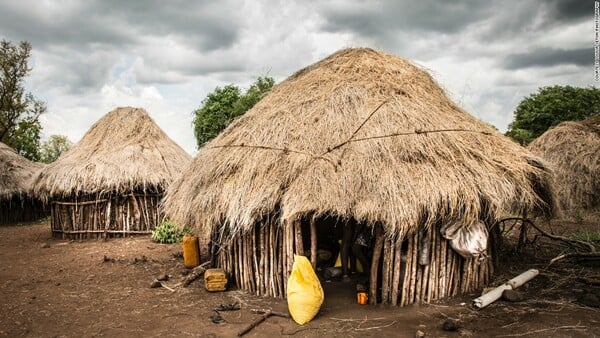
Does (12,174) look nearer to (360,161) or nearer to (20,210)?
(20,210)

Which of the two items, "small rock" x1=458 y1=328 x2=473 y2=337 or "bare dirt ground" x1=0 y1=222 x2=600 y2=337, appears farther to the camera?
"bare dirt ground" x1=0 y1=222 x2=600 y2=337

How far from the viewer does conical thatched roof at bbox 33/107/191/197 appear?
39.2 ft

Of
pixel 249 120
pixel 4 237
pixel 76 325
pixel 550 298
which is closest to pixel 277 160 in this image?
pixel 249 120

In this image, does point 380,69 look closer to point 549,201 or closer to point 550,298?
point 549,201

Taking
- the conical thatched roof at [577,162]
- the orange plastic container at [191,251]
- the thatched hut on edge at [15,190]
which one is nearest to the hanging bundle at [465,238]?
the orange plastic container at [191,251]

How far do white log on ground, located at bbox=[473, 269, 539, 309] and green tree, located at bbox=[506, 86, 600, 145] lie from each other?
66.3 ft

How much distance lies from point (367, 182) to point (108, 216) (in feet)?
29.6

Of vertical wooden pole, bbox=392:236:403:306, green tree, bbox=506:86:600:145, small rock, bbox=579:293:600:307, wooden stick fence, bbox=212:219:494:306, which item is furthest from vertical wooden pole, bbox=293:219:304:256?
green tree, bbox=506:86:600:145

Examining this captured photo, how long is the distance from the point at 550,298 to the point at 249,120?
5448 millimetres

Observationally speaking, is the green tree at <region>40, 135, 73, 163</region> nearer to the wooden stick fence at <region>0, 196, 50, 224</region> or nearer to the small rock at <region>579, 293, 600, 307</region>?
the wooden stick fence at <region>0, 196, 50, 224</region>

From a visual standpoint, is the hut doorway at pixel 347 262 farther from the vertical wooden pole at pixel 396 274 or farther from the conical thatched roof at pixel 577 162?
the conical thatched roof at pixel 577 162

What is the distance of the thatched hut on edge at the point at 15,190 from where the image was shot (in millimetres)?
15828

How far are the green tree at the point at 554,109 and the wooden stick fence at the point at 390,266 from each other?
2089 centimetres

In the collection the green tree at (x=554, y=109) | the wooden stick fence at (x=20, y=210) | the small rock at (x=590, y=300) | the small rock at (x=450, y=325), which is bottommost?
the small rock at (x=450, y=325)
